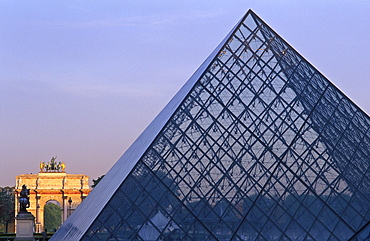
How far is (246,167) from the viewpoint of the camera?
21.7 metres

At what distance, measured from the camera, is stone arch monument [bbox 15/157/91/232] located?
98875 millimetres

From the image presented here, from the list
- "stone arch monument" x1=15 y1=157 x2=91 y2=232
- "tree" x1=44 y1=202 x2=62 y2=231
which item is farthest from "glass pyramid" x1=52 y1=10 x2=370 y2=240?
"tree" x1=44 y1=202 x2=62 y2=231

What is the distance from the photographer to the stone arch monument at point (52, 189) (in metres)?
98.9

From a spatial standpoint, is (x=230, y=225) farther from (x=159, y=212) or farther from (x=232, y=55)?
(x=232, y=55)

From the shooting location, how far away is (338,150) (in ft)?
76.3

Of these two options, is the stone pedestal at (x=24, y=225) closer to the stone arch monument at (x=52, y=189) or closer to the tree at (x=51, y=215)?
the stone arch monument at (x=52, y=189)

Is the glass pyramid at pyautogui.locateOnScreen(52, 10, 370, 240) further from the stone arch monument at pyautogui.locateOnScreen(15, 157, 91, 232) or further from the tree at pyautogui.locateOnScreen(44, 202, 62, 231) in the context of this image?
the tree at pyautogui.locateOnScreen(44, 202, 62, 231)

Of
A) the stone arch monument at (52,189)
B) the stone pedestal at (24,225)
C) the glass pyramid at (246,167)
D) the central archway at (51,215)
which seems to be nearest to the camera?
the glass pyramid at (246,167)

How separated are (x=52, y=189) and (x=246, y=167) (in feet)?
265

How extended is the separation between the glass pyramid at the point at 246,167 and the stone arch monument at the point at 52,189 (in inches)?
2993

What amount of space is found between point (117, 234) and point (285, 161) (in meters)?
5.52

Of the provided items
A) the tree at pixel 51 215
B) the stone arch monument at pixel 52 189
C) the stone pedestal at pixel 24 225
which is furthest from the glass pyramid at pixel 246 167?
the tree at pixel 51 215

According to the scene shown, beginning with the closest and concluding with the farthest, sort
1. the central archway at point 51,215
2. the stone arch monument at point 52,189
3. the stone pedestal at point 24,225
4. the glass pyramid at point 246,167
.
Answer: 1. the glass pyramid at point 246,167
2. the stone pedestal at point 24,225
3. the stone arch monument at point 52,189
4. the central archway at point 51,215

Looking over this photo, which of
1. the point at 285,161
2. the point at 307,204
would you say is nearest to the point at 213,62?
the point at 285,161
